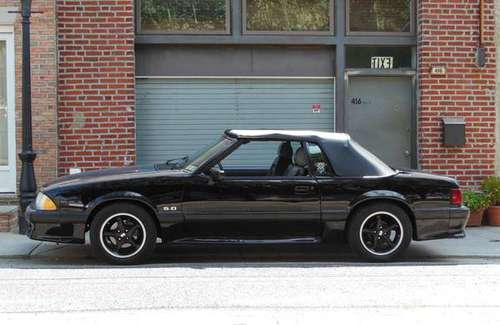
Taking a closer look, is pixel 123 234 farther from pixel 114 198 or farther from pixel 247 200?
pixel 247 200

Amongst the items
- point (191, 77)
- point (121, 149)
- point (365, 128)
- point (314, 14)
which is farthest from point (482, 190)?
point (121, 149)

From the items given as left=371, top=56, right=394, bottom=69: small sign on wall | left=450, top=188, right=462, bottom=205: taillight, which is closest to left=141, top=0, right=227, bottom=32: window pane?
left=371, top=56, right=394, bottom=69: small sign on wall

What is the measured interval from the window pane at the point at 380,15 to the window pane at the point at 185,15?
86.6 inches

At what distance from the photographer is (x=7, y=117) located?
1130cm

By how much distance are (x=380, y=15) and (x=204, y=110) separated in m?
3.38

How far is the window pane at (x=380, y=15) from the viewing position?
12.0 meters

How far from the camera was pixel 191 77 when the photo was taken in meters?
11.8

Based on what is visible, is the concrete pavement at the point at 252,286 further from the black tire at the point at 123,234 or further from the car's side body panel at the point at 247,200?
the car's side body panel at the point at 247,200

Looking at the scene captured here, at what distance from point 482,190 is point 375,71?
103 inches

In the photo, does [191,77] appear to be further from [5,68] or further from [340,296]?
[340,296]

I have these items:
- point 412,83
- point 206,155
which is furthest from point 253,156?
point 412,83

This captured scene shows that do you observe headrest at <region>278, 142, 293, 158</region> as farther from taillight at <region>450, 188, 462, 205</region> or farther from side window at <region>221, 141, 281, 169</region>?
taillight at <region>450, 188, 462, 205</region>

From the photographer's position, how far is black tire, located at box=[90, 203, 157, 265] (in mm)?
7777

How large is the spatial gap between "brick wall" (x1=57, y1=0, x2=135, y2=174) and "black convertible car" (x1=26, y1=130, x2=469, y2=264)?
3108mm
